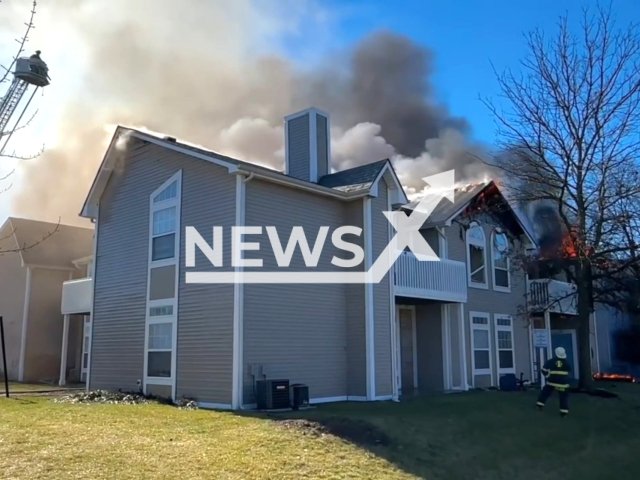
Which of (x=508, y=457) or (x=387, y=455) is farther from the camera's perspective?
(x=508, y=457)

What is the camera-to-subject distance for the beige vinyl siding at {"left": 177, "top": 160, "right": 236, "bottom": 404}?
554 inches

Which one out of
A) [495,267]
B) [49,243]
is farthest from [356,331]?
[49,243]

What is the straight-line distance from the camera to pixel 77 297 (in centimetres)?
2383

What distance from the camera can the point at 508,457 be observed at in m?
11.5

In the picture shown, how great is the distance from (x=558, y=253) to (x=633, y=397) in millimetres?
4967

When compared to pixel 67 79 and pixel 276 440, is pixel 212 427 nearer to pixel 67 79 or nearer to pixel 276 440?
pixel 276 440

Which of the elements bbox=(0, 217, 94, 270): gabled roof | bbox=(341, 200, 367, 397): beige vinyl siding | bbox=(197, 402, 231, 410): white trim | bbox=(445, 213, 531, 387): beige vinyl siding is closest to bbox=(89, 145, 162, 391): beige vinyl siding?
bbox=(197, 402, 231, 410): white trim

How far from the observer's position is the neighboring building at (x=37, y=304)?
2650 cm

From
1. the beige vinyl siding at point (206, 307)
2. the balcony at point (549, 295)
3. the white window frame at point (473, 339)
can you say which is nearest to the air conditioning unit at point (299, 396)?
the beige vinyl siding at point (206, 307)

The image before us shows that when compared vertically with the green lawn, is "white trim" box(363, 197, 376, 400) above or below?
above

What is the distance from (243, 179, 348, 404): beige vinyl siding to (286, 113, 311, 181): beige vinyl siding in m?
2.11

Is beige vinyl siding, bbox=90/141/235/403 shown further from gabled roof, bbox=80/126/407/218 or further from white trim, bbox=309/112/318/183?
white trim, bbox=309/112/318/183

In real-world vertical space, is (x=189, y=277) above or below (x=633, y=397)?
above

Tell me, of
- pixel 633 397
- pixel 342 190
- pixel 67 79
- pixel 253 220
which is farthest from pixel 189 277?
pixel 633 397
